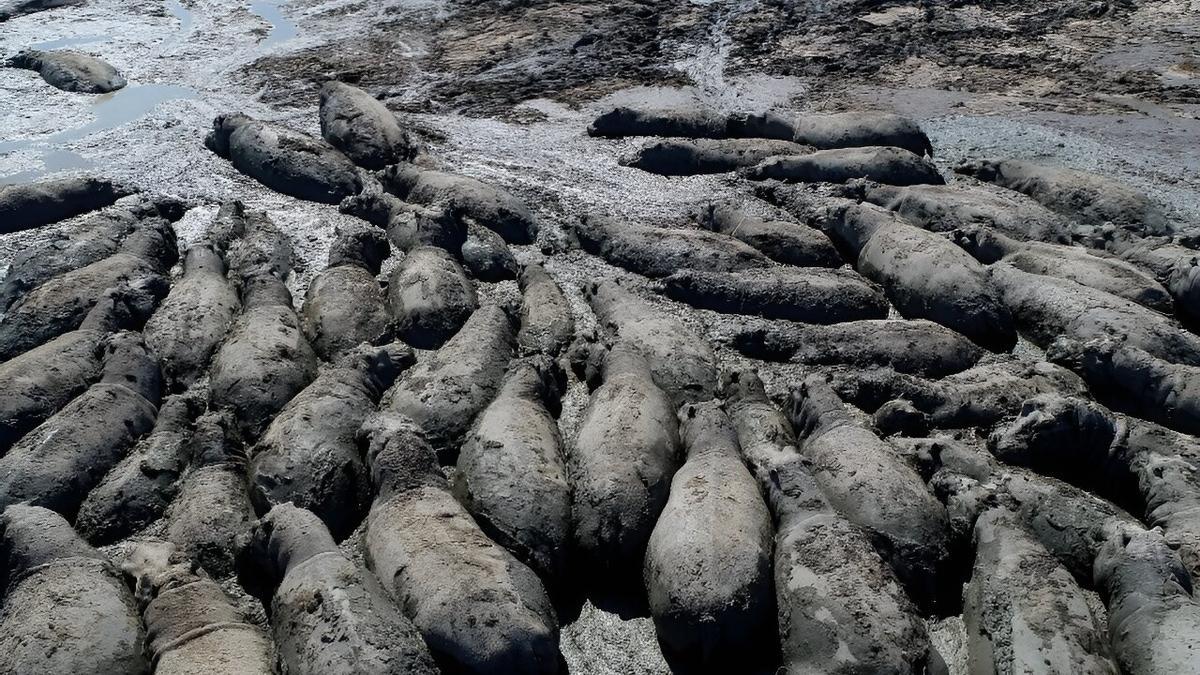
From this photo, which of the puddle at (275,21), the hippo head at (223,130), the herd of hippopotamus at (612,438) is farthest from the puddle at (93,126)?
the puddle at (275,21)

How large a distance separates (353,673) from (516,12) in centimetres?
1466

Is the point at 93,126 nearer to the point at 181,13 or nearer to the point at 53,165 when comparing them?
the point at 53,165

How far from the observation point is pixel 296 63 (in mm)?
15258

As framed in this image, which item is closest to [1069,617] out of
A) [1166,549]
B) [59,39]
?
[1166,549]

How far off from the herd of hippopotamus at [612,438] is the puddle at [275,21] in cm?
711

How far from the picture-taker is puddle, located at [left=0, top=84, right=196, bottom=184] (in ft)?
38.5

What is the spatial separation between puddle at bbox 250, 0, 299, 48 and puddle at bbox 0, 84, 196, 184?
2577 millimetres

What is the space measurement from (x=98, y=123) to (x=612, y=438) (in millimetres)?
10704

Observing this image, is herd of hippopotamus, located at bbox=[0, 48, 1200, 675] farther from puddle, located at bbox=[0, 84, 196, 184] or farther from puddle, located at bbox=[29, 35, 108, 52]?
puddle, located at bbox=[29, 35, 108, 52]

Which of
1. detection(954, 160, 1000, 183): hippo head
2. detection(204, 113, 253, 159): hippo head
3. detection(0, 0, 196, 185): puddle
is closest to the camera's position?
detection(954, 160, 1000, 183): hippo head

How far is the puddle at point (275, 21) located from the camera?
16.6 metres

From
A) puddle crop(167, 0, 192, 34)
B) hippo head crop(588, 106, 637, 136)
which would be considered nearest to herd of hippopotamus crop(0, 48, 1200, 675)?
hippo head crop(588, 106, 637, 136)

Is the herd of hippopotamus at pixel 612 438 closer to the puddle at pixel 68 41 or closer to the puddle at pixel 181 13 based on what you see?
the puddle at pixel 68 41

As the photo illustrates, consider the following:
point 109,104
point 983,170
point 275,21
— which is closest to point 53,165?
point 109,104
